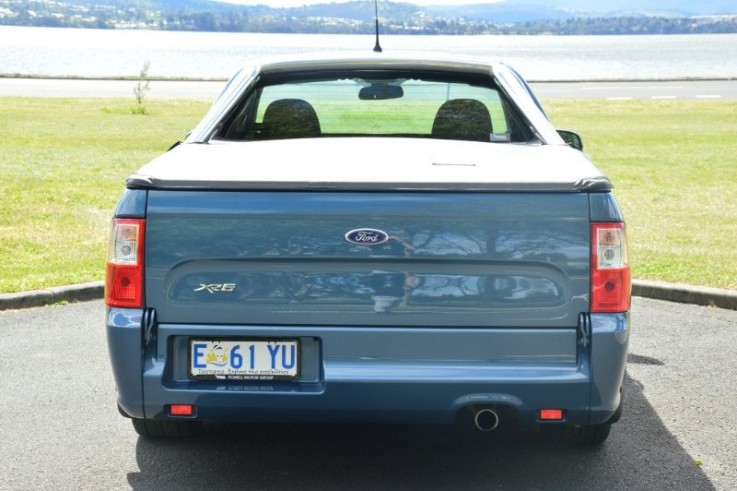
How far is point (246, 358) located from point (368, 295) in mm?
492

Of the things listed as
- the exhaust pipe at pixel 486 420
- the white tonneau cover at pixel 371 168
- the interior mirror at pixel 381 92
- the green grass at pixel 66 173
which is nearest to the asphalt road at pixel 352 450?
Answer: the exhaust pipe at pixel 486 420

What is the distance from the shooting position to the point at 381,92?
18.2 ft

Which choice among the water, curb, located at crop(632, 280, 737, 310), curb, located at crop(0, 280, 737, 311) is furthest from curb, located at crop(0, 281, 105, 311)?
the water

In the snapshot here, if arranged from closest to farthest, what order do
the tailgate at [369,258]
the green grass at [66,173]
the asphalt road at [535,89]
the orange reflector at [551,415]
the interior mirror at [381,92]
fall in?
the tailgate at [369,258], the orange reflector at [551,415], the interior mirror at [381,92], the green grass at [66,173], the asphalt road at [535,89]

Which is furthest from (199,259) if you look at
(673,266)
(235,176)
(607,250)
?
(673,266)

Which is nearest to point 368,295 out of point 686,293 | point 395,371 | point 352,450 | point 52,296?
point 395,371

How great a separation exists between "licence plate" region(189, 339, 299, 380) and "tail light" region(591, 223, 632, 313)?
42.6 inches

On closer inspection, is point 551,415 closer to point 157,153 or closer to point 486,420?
point 486,420

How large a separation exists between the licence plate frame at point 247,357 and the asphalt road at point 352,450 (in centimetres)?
62

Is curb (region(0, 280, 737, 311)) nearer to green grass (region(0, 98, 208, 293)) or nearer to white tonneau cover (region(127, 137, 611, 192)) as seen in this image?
green grass (region(0, 98, 208, 293))

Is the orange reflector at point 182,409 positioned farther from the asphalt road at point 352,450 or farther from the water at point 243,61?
the water at point 243,61

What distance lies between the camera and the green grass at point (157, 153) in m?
9.43

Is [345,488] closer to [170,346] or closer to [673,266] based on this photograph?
[170,346]

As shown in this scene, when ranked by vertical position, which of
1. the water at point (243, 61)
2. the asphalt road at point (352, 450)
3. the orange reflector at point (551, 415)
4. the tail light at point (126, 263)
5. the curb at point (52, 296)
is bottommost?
the water at point (243, 61)
